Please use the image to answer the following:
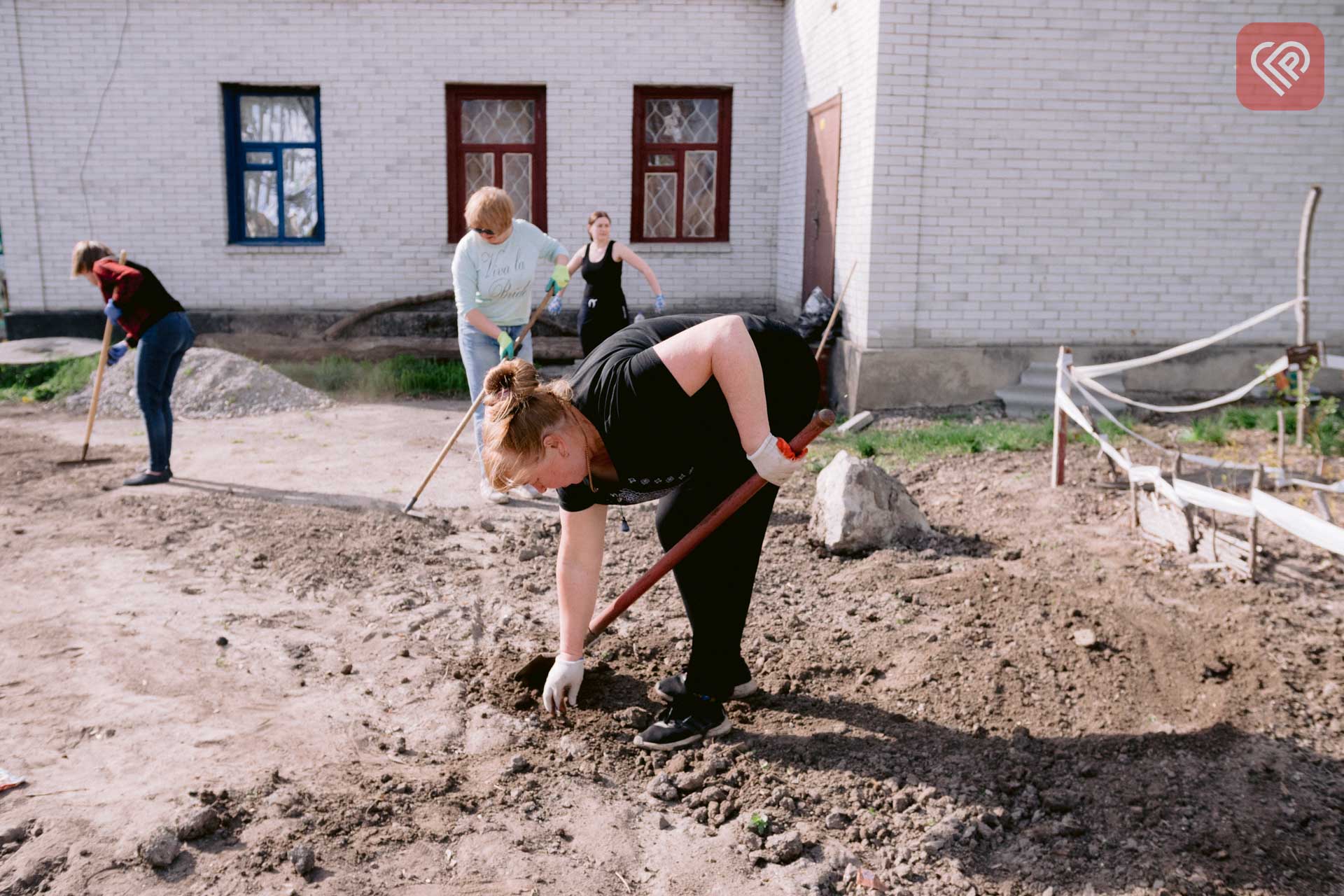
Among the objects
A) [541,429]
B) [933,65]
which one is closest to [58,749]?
[541,429]

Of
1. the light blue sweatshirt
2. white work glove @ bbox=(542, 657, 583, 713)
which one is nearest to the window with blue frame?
the light blue sweatshirt

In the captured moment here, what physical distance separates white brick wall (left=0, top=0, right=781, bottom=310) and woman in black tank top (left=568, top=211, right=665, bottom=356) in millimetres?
4109

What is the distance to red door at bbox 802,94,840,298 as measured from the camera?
983 centimetres

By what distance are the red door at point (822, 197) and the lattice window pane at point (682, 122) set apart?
1.79 m

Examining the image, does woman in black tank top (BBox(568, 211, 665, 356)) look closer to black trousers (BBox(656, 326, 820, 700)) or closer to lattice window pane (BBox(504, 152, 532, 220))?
lattice window pane (BBox(504, 152, 532, 220))

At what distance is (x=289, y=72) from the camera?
11828 millimetres

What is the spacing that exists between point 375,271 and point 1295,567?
994 cm

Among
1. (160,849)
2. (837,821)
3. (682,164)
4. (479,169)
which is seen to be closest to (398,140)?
(479,169)

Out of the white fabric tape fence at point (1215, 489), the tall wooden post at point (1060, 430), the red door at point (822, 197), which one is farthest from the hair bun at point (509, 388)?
the red door at point (822, 197)

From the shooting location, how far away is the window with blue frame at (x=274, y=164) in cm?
1212

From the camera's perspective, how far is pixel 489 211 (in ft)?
19.6

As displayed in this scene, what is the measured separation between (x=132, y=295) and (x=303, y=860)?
477cm

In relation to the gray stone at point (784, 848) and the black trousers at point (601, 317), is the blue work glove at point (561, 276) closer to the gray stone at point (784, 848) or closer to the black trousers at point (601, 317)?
the black trousers at point (601, 317)

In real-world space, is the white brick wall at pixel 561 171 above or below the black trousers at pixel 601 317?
above
